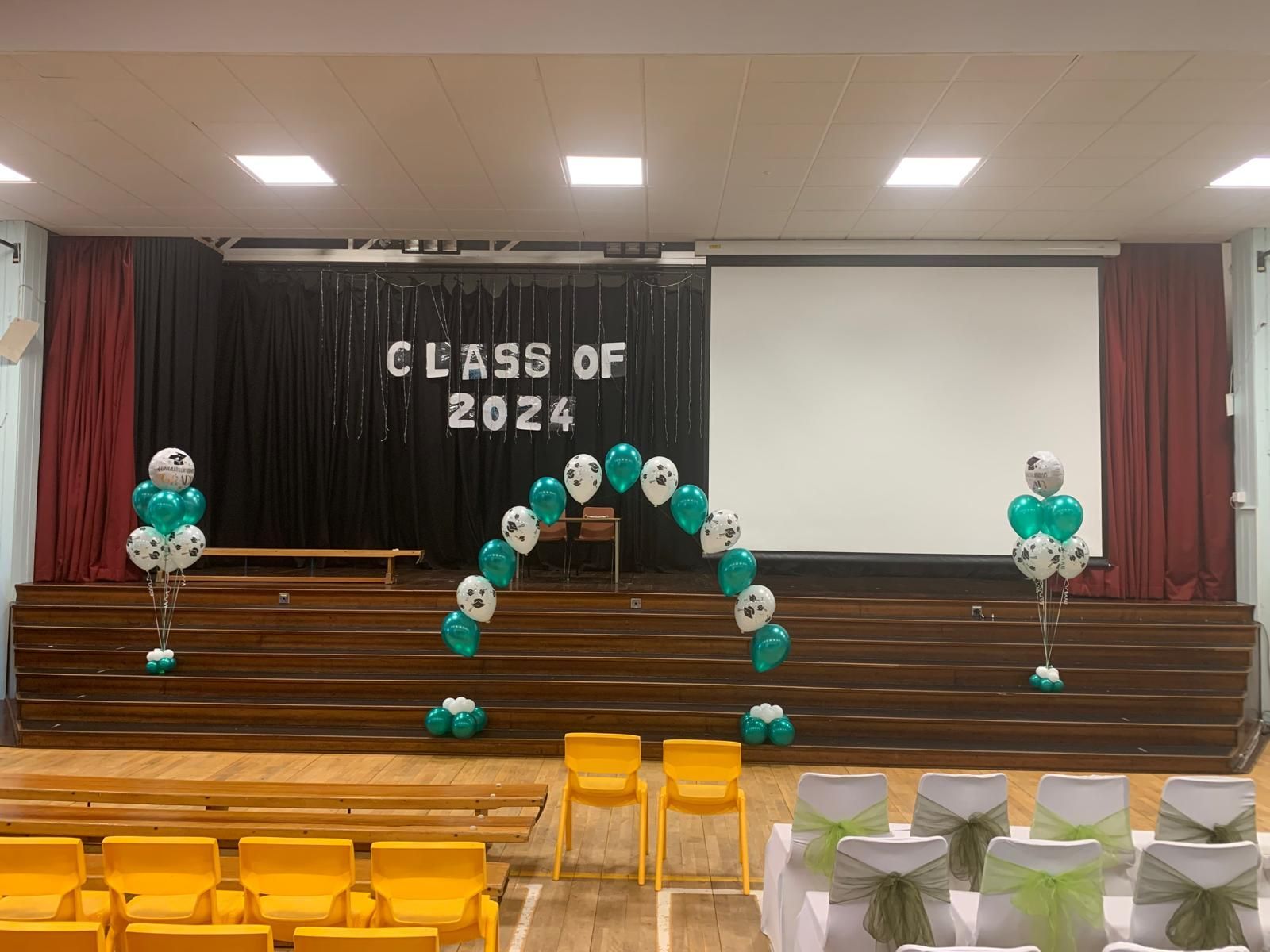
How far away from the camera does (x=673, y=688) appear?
7258mm

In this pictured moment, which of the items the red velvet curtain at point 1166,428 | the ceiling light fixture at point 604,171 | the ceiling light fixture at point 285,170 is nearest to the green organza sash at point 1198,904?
the ceiling light fixture at point 604,171

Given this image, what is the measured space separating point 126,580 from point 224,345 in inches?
131

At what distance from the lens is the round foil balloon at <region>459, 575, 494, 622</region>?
258 inches

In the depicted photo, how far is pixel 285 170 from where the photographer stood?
6859 millimetres

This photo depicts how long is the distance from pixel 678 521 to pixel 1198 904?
4.13 m

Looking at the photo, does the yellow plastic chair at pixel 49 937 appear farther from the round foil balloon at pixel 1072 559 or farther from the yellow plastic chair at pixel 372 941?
the round foil balloon at pixel 1072 559

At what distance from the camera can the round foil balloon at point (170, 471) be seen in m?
6.75

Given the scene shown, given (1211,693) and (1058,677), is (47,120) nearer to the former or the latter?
(1058,677)

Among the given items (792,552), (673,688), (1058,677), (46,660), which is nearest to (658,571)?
(792,552)

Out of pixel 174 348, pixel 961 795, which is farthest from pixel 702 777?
pixel 174 348

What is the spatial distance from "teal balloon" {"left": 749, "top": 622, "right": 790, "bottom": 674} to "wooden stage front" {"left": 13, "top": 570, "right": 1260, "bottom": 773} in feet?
2.63

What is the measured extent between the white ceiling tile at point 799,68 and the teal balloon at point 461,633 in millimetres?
4271

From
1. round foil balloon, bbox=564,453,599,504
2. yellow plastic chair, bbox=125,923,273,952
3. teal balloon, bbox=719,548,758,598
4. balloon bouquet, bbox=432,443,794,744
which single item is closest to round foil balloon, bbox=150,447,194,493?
balloon bouquet, bbox=432,443,794,744

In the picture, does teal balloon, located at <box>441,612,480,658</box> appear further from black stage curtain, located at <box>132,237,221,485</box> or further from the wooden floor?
black stage curtain, located at <box>132,237,221,485</box>
